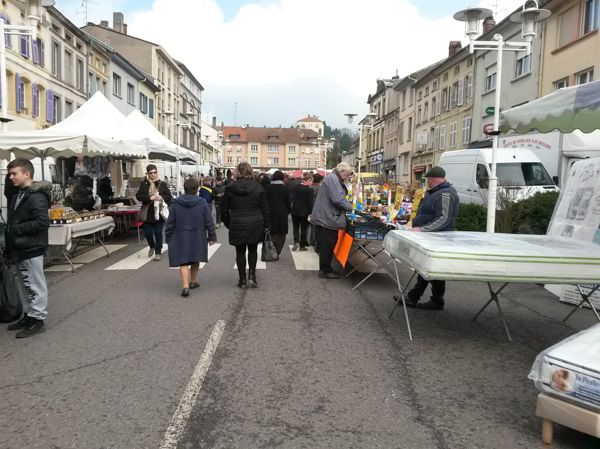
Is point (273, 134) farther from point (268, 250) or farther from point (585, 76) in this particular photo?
point (268, 250)

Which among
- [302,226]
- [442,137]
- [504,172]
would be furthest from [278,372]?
[442,137]

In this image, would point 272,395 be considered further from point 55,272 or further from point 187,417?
point 55,272

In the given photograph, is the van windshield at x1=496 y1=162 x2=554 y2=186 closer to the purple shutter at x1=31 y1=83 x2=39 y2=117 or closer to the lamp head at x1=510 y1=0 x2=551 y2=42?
the lamp head at x1=510 y1=0 x2=551 y2=42

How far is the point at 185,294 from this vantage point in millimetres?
6691

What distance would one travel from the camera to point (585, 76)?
18719 millimetres

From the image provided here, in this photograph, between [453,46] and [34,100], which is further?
[453,46]

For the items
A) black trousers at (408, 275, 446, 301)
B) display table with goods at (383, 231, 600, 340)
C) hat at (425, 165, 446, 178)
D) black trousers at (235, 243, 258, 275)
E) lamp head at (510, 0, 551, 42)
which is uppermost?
lamp head at (510, 0, 551, 42)

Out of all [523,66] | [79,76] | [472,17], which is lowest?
[472,17]

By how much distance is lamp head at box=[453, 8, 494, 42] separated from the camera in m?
9.15

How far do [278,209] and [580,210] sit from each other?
529 cm

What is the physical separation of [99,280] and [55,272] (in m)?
1.19

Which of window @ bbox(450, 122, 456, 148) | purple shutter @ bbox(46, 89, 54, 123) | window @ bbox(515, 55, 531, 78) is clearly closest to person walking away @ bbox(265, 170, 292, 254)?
window @ bbox(515, 55, 531, 78)

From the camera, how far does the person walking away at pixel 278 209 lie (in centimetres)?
993

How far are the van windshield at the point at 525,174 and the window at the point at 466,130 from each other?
15.4 m
